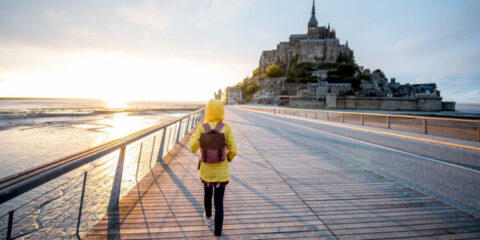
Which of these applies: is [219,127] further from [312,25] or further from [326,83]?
[312,25]

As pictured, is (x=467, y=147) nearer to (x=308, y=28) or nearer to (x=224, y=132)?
(x=224, y=132)

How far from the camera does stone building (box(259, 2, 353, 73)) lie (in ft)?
309

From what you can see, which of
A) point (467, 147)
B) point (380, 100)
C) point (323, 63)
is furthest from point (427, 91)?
point (467, 147)

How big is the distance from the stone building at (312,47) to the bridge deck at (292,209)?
10007 centimetres

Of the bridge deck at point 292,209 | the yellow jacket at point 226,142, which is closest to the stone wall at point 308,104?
the bridge deck at point 292,209

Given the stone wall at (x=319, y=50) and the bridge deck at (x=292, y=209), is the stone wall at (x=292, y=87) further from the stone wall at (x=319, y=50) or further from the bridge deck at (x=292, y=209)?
the bridge deck at (x=292, y=209)

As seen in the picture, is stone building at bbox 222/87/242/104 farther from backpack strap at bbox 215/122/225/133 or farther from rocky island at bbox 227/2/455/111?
backpack strap at bbox 215/122/225/133

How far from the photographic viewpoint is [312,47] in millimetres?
96375

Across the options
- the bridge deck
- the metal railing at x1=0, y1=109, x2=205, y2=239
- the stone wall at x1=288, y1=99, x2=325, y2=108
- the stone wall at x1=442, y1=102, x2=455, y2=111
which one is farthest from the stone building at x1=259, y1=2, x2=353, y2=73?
the bridge deck

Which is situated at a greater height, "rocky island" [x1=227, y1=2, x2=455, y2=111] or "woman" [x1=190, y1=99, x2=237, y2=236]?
"rocky island" [x1=227, y1=2, x2=455, y2=111]

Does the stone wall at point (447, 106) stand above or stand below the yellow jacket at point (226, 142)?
above

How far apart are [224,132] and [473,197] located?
4230 mm

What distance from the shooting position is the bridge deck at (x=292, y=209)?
107 inches

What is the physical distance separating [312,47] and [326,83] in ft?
83.1
